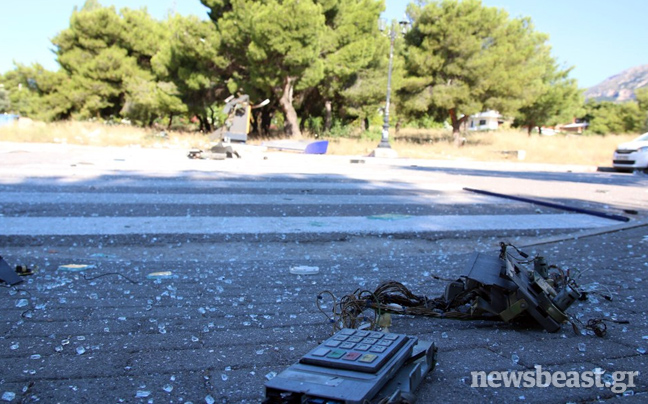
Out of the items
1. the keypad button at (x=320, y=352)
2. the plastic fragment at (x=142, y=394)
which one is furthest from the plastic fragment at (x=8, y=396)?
the keypad button at (x=320, y=352)

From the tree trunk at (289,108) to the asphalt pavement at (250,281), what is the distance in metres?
18.6

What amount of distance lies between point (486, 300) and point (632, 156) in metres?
18.4

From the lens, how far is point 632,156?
17.9 m

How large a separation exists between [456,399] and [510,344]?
2.32 ft

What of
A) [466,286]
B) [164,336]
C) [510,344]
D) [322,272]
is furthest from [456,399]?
[322,272]

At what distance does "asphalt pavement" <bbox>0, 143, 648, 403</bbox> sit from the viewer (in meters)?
2.13

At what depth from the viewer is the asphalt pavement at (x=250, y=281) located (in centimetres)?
213

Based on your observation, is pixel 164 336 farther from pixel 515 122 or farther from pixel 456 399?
pixel 515 122

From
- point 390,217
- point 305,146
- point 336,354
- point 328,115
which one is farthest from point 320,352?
point 328,115

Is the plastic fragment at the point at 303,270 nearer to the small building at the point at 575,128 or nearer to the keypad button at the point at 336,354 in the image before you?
the keypad button at the point at 336,354

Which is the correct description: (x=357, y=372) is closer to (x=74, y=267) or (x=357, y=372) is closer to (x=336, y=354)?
(x=336, y=354)

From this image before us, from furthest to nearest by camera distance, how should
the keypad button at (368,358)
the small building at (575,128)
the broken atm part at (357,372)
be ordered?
the small building at (575,128) < the keypad button at (368,358) < the broken atm part at (357,372)

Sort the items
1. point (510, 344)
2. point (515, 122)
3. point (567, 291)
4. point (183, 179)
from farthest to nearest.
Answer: point (515, 122)
point (183, 179)
point (567, 291)
point (510, 344)

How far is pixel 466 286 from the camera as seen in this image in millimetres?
2859
